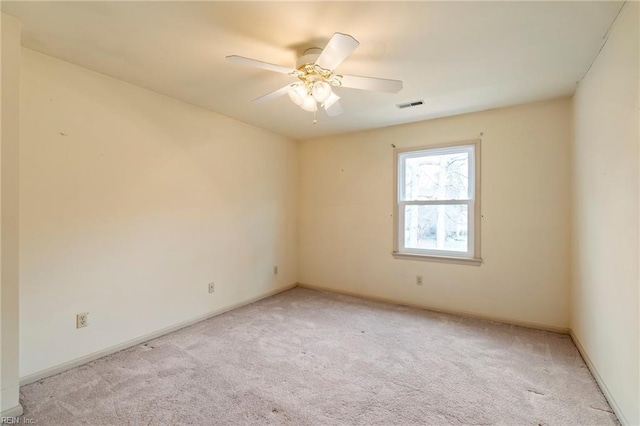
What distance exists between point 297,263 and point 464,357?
2.81 m

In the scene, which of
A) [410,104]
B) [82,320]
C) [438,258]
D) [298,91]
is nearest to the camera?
[298,91]

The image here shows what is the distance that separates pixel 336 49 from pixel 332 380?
7.11 ft

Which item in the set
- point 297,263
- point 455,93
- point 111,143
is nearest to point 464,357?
point 455,93

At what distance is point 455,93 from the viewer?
110 inches

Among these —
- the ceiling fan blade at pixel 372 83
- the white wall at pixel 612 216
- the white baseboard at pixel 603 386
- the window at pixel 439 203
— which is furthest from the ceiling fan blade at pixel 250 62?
the white baseboard at pixel 603 386

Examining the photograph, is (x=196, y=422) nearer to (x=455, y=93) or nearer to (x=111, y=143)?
(x=111, y=143)

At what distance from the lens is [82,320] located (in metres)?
2.31

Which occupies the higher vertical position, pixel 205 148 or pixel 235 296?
pixel 205 148

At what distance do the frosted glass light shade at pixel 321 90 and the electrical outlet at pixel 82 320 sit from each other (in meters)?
2.48

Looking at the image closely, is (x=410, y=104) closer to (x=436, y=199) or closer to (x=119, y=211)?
(x=436, y=199)

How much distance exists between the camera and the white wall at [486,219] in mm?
2961

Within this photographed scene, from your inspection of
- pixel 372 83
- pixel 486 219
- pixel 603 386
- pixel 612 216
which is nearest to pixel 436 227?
pixel 486 219

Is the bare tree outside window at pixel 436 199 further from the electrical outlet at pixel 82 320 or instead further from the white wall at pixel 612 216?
the electrical outlet at pixel 82 320

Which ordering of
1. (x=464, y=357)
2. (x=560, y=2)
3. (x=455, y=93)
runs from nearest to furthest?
(x=560, y=2) < (x=464, y=357) < (x=455, y=93)
